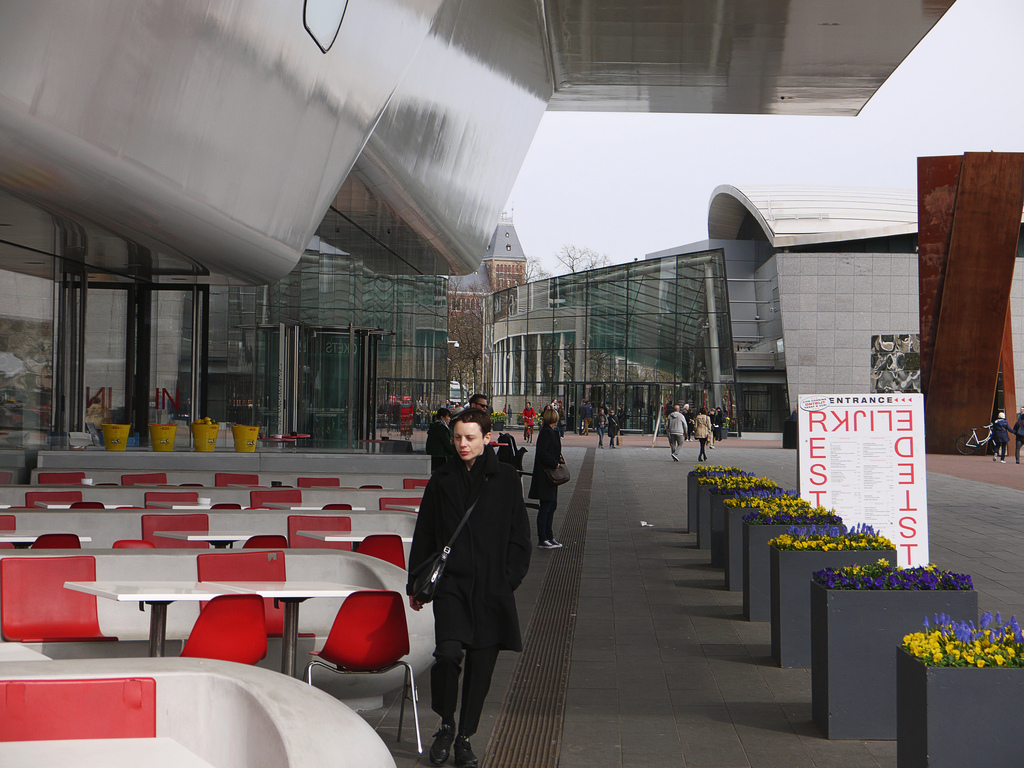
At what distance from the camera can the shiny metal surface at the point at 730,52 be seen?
17734 millimetres

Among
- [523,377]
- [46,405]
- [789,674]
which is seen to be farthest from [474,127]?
[523,377]

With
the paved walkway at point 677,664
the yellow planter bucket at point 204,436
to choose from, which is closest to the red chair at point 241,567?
the paved walkway at point 677,664

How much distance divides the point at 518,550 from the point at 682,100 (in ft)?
64.7

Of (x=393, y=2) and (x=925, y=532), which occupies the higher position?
(x=393, y=2)

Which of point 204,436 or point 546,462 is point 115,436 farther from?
point 546,462

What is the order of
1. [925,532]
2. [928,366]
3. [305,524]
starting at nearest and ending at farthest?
[305,524] < [925,532] < [928,366]

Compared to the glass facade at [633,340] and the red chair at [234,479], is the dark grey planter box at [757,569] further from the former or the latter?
the glass facade at [633,340]

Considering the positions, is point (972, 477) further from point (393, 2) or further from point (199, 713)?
point (199, 713)

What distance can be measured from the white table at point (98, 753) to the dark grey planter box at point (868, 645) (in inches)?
139

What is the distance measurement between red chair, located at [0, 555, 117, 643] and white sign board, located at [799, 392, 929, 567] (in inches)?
247

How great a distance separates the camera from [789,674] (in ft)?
23.1

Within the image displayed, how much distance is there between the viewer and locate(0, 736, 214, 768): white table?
121 inches

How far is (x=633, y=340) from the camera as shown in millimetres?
55438

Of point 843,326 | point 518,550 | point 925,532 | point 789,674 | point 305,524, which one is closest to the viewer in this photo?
point 518,550
